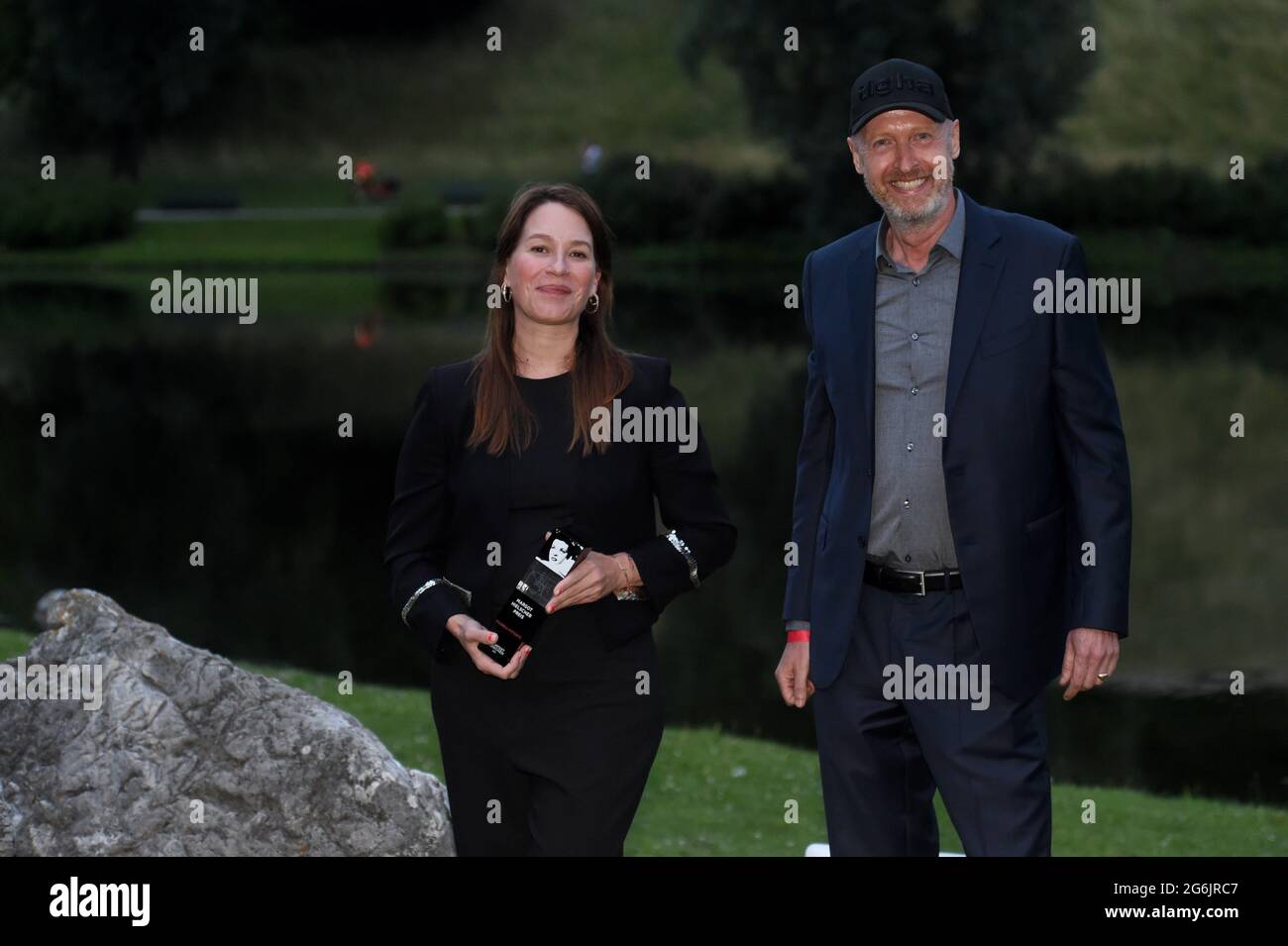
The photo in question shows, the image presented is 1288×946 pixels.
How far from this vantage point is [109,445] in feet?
107

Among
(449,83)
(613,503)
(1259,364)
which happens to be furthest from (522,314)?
(449,83)

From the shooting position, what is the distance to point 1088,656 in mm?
5746

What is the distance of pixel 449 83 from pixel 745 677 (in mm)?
74801

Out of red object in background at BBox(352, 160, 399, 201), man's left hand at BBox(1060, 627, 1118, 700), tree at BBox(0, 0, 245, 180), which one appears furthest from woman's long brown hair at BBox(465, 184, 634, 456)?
tree at BBox(0, 0, 245, 180)

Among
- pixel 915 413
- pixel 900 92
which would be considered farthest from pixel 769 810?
pixel 900 92

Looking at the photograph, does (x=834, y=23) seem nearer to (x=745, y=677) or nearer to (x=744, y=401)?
(x=744, y=401)

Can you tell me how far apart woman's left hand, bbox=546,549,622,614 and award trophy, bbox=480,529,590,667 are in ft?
0.08

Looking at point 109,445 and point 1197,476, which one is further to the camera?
point 109,445

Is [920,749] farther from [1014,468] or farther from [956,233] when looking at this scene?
[956,233]

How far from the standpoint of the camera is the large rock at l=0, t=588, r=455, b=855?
7.31 m

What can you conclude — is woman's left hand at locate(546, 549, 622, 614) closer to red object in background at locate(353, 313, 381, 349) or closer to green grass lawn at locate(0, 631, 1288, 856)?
green grass lawn at locate(0, 631, 1288, 856)

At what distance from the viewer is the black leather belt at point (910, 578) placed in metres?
5.83

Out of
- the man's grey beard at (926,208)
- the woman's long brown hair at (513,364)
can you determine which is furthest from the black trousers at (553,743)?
the man's grey beard at (926,208)

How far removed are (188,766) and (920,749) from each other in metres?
3.09
